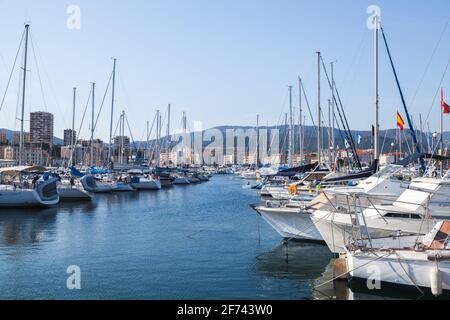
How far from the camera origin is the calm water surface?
16109mm

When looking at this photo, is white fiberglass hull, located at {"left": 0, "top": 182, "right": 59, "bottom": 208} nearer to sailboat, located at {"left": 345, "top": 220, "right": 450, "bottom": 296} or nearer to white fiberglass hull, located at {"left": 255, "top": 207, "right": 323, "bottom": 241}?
white fiberglass hull, located at {"left": 255, "top": 207, "right": 323, "bottom": 241}

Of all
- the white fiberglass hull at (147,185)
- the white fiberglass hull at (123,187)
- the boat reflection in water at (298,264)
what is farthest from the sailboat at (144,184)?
the boat reflection in water at (298,264)

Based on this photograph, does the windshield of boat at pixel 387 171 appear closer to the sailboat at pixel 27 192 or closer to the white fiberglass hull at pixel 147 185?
the sailboat at pixel 27 192

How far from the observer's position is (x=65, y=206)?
4709cm

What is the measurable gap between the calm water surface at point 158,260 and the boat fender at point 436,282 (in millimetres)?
2465

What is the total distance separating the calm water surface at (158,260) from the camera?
1611 centimetres

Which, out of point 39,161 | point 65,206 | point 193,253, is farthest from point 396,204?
point 39,161

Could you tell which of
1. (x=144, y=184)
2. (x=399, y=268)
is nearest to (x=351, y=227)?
(x=399, y=268)

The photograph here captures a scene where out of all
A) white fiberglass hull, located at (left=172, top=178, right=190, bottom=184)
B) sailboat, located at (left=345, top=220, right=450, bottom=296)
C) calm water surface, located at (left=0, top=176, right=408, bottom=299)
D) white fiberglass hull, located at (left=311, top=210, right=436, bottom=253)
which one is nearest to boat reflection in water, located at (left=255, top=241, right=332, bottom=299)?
calm water surface, located at (left=0, top=176, right=408, bottom=299)

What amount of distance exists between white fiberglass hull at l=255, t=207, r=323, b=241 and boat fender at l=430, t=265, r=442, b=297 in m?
9.84

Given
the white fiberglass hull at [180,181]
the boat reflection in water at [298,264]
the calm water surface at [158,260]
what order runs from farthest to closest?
the white fiberglass hull at [180,181]
the boat reflection in water at [298,264]
the calm water surface at [158,260]

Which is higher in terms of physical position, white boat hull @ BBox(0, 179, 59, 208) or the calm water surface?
white boat hull @ BBox(0, 179, 59, 208)

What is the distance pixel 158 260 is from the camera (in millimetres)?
20984
